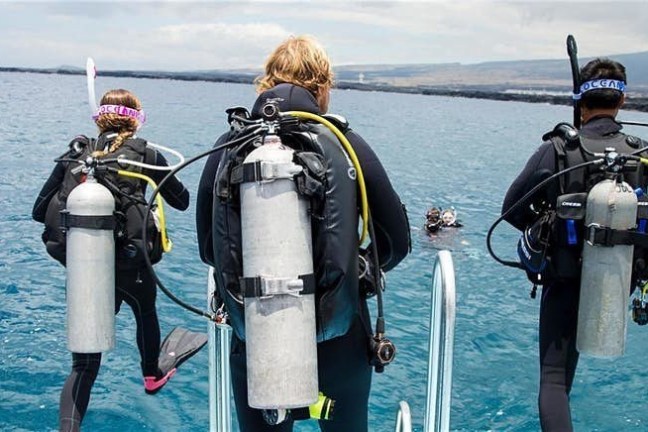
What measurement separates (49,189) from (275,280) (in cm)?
230

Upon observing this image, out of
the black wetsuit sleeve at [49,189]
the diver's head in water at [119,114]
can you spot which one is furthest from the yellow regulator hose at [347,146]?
the black wetsuit sleeve at [49,189]

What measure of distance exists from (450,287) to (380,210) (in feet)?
1.41

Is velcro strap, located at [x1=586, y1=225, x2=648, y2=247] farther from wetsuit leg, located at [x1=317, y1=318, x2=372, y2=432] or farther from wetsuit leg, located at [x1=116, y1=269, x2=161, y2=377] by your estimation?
wetsuit leg, located at [x1=116, y1=269, x2=161, y2=377]

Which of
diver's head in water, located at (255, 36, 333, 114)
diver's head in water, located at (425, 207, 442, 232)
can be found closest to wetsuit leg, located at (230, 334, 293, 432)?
diver's head in water, located at (255, 36, 333, 114)

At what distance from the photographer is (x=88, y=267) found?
342cm

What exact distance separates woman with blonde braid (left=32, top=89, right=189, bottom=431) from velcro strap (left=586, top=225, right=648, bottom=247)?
2.36m

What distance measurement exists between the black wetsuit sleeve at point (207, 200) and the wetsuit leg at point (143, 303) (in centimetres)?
152

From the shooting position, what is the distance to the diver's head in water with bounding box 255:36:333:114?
8.30 ft

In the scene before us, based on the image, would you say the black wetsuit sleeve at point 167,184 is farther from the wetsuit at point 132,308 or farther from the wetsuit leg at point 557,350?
the wetsuit leg at point 557,350

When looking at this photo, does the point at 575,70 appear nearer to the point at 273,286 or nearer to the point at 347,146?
the point at 347,146

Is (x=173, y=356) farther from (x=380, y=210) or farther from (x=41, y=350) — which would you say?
(x=380, y=210)

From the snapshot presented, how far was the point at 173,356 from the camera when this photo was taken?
16.9ft

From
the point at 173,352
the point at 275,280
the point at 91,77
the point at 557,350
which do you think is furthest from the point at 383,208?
the point at 173,352

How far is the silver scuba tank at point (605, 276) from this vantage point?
2.95 m
